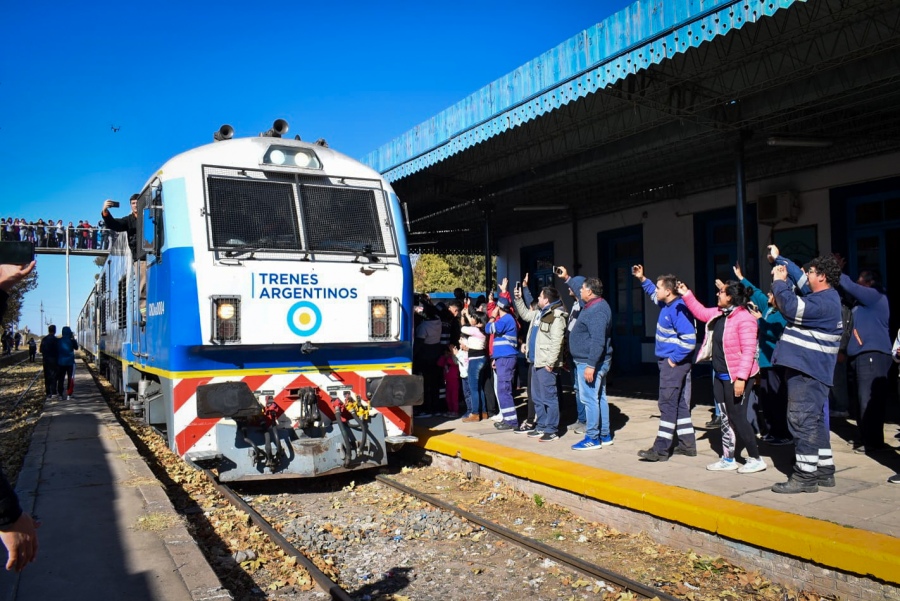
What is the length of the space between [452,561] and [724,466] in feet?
8.78

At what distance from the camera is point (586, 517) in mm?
6082

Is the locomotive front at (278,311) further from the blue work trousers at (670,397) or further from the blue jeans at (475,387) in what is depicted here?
the blue jeans at (475,387)

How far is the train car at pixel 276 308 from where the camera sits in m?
6.57

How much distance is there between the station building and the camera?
779 centimetres

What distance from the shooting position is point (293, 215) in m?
7.19

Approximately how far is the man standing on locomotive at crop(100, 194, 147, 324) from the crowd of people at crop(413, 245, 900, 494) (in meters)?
3.80

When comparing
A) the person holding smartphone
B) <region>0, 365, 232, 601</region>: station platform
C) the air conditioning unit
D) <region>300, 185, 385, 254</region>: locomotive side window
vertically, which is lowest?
<region>0, 365, 232, 601</region>: station platform

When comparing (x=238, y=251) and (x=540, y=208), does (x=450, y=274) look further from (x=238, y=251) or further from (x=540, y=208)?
(x=238, y=251)

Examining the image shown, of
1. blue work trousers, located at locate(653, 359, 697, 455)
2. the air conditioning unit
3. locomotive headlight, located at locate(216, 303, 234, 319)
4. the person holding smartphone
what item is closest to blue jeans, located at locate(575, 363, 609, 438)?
blue work trousers, located at locate(653, 359, 697, 455)

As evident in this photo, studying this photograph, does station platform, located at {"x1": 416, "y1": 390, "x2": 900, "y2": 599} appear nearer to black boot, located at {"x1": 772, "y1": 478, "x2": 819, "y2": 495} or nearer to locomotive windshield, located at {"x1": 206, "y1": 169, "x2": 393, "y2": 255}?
black boot, located at {"x1": 772, "y1": 478, "x2": 819, "y2": 495}

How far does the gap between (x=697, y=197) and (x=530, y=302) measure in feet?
19.1

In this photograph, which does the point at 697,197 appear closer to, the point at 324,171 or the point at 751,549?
the point at 324,171

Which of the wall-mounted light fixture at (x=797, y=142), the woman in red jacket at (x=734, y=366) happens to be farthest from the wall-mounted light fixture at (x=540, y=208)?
the woman in red jacket at (x=734, y=366)

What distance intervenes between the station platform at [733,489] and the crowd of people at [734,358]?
201mm
